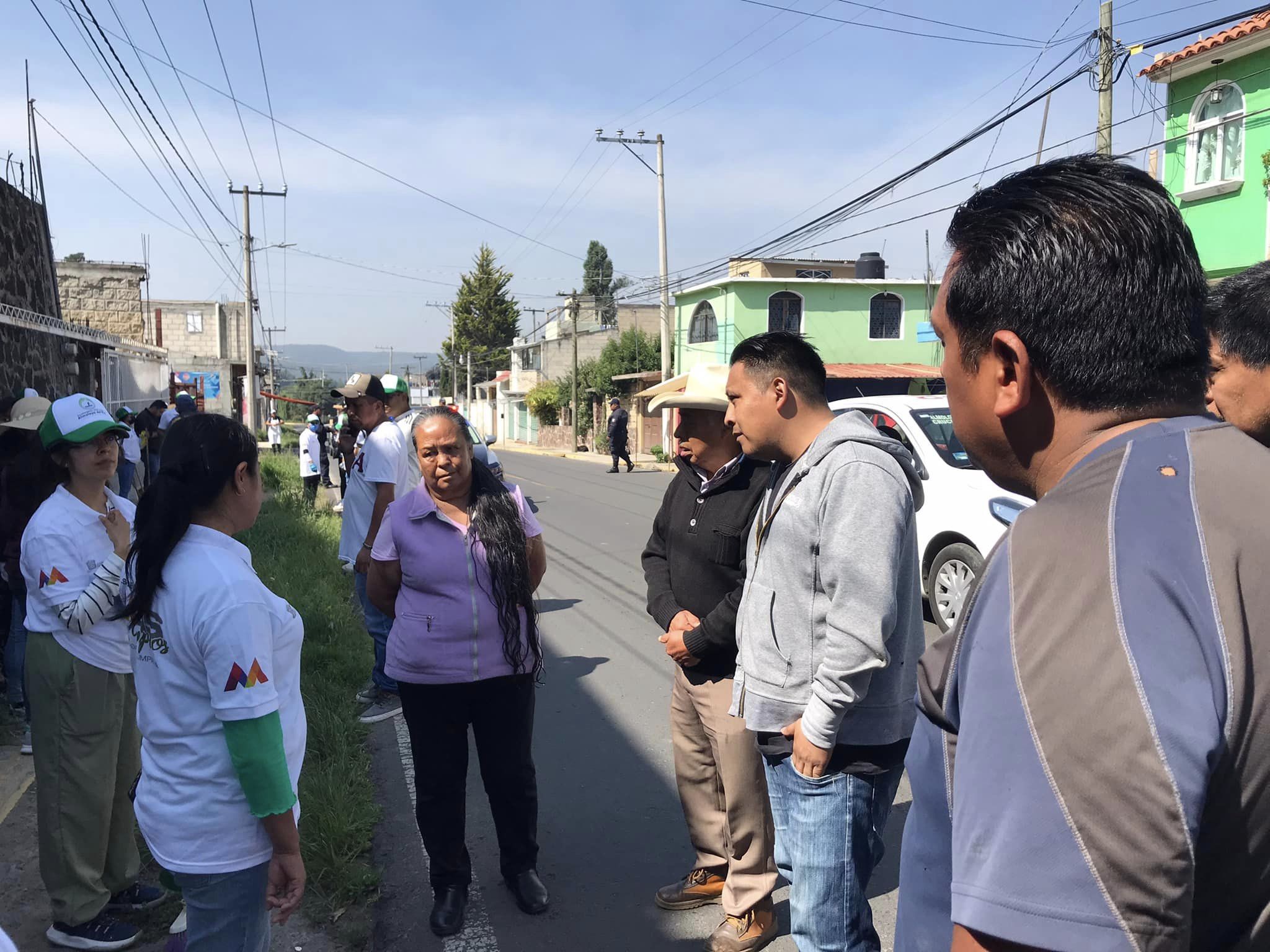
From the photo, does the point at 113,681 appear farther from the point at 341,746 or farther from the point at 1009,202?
the point at 1009,202

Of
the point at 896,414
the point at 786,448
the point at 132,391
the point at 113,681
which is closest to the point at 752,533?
the point at 786,448

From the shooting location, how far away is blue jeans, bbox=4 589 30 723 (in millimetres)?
4613

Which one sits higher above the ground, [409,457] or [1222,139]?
[1222,139]

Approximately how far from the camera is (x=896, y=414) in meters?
7.34

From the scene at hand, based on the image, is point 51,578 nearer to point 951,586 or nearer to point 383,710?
point 383,710

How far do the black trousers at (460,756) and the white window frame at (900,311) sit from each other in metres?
30.4

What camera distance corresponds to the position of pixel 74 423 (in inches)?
123

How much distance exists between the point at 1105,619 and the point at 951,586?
625 cm

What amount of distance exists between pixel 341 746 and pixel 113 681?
59.8 inches

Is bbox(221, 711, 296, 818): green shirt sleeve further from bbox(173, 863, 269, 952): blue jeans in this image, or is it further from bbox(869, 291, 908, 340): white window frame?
bbox(869, 291, 908, 340): white window frame

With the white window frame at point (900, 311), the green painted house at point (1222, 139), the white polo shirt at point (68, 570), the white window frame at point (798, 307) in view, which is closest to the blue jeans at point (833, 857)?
the white polo shirt at point (68, 570)

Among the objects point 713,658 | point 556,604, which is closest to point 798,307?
point 556,604

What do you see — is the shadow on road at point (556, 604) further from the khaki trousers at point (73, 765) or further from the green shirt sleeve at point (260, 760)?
the green shirt sleeve at point (260, 760)

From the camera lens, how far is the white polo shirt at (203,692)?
6.84 ft
